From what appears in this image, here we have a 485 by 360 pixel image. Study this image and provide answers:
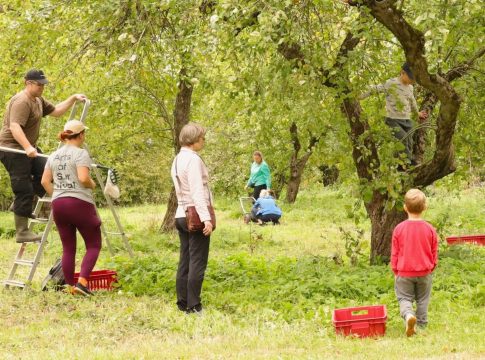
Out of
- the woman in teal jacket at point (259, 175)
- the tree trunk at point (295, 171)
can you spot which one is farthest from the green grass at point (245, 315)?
the tree trunk at point (295, 171)

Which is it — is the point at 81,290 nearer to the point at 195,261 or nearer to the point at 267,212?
the point at 195,261

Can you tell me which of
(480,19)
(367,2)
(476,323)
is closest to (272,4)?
(367,2)

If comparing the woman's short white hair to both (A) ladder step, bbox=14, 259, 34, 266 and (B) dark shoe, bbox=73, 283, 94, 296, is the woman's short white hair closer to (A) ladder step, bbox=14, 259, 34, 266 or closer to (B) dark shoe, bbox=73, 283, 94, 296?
(B) dark shoe, bbox=73, 283, 94, 296

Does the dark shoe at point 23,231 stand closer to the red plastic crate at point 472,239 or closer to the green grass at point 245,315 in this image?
the green grass at point 245,315

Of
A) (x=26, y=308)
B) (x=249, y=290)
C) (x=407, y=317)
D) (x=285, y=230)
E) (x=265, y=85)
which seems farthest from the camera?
(x=285, y=230)

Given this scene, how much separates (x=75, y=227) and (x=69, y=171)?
0.68 meters

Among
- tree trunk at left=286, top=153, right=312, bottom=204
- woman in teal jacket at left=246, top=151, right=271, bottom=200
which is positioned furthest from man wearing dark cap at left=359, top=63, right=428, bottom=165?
tree trunk at left=286, top=153, right=312, bottom=204

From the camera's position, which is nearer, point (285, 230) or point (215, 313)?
point (215, 313)

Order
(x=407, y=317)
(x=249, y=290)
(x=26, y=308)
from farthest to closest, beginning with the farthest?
(x=249, y=290) < (x=26, y=308) < (x=407, y=317)

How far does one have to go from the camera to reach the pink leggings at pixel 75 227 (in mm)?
8453

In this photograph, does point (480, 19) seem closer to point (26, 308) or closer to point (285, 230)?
point (26, 308)

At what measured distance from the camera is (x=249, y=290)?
8812mm

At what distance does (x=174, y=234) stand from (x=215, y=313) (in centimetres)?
773

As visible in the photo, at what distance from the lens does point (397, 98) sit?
30.7 feet
